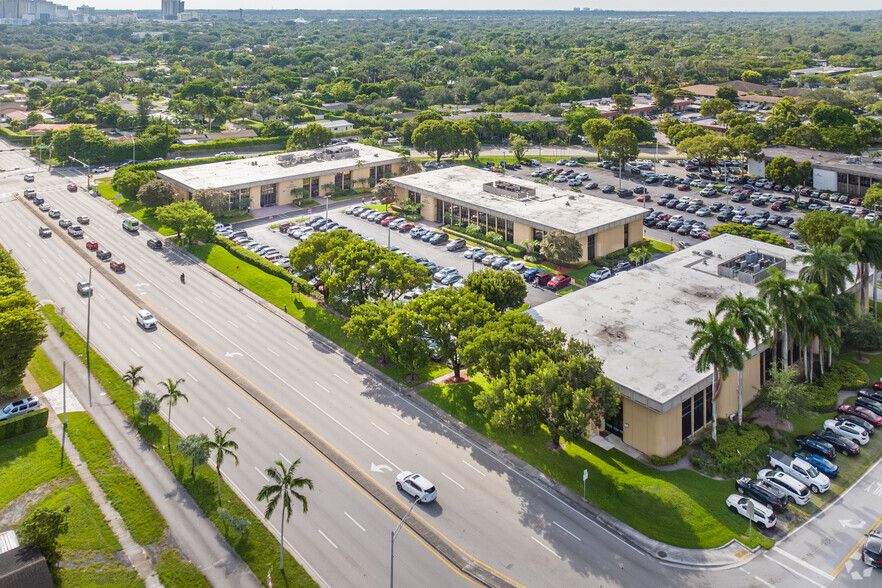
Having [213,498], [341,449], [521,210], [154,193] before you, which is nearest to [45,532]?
[213,498]

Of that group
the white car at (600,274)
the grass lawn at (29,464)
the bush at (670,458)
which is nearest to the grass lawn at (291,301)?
the bush at (670,458)

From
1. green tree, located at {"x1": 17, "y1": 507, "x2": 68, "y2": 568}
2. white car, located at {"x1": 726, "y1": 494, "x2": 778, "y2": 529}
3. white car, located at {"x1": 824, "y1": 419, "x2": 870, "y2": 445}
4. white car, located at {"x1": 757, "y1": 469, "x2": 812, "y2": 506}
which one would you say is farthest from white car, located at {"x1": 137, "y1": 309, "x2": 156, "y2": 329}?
white car, located at {"x1": 824, "y1": 419, "x2": 870, "y2": 445}

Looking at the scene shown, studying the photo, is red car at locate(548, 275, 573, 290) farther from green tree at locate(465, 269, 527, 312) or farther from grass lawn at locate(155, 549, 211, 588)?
grass lawn at locate(155, 549, 211, 588)

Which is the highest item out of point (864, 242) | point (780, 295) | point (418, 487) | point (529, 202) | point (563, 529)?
point (529, 202)

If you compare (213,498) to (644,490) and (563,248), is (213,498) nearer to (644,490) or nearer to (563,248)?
(644,490)

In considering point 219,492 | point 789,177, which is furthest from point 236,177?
point 789,177

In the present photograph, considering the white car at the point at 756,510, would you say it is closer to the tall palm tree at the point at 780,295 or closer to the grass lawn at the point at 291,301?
the tall palm tree at the point at 780,295

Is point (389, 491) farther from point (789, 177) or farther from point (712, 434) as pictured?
point (789, 177)
